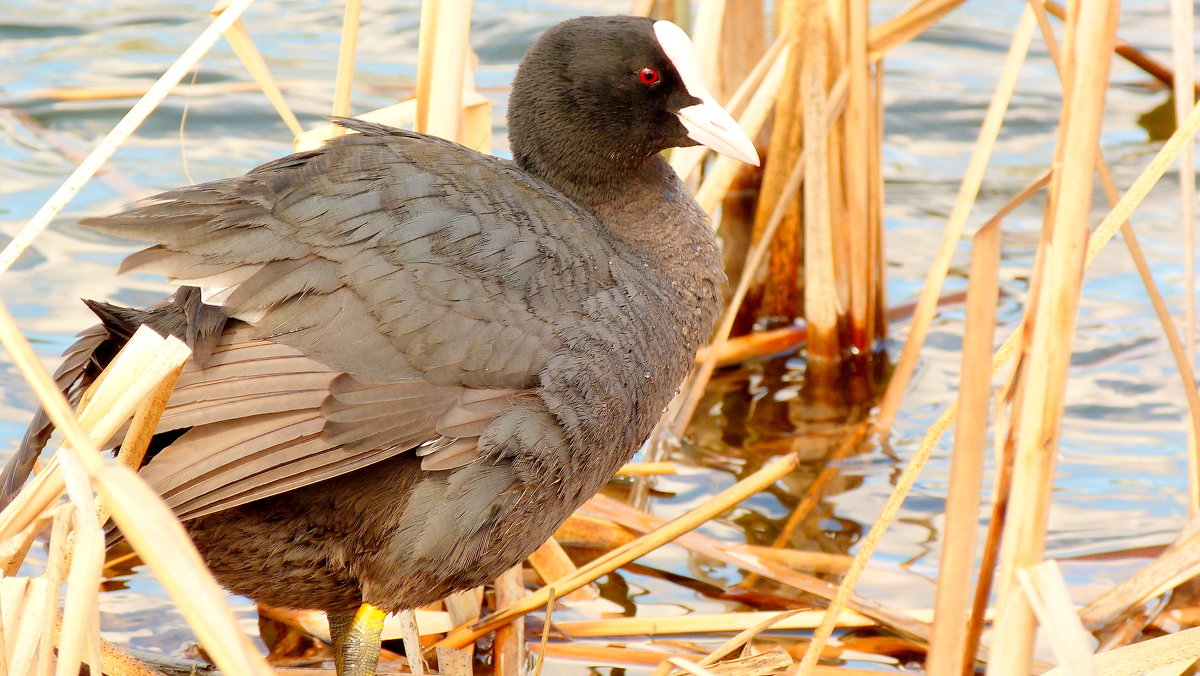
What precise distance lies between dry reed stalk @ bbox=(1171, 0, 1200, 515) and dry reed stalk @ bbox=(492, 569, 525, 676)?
1.38 meters

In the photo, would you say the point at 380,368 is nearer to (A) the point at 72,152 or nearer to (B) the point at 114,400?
(B) the point at 114,400

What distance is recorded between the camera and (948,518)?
5.44ft

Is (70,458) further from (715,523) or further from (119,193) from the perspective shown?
(119,193)

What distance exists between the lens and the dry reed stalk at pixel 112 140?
6.05ft

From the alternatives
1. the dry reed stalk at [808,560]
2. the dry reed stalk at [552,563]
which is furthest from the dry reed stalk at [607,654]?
the dry reed stalk at [808,560]

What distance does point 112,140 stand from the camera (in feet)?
6.49

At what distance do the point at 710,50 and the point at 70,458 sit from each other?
212cm

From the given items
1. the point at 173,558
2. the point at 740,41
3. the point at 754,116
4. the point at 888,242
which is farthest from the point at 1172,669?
the point at 888,242

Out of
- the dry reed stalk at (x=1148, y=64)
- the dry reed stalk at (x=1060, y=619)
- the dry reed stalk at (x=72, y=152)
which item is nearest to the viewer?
the dry reed stalk at (x=1060, y=619)

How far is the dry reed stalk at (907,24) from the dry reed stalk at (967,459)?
6.39 feet

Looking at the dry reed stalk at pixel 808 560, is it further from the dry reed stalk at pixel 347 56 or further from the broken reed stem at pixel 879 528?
the dry reed stalk at pixel 347 56

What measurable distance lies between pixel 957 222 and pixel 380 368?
1.71 m

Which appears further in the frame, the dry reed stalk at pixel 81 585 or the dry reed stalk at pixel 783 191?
the dry reed stalk at pixel 783 191

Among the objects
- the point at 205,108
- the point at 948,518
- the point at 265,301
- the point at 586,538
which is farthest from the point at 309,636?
the point at 205,108
